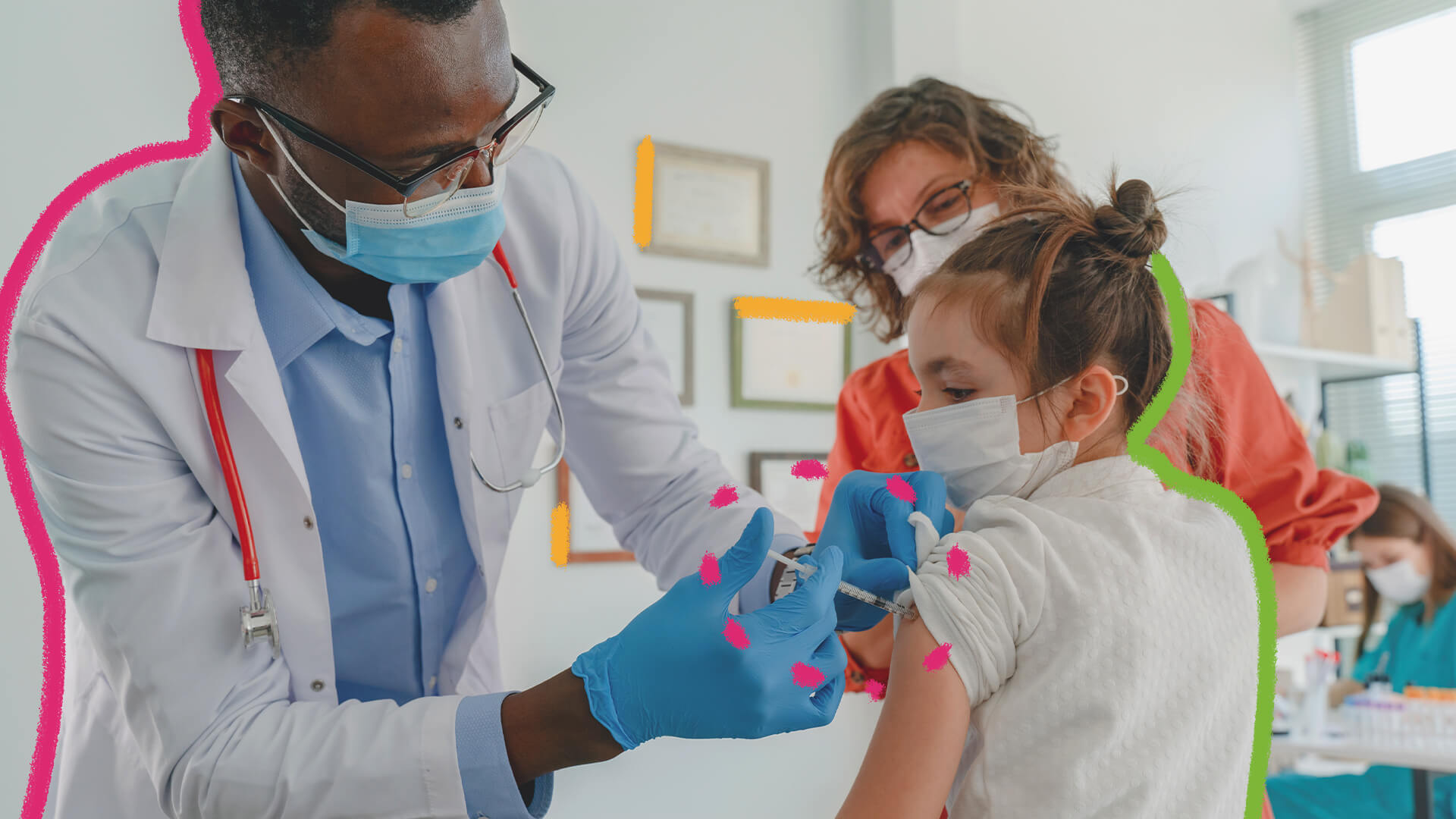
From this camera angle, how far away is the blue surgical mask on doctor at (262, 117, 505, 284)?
1.04m

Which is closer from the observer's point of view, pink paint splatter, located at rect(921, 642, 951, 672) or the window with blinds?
pink paint splatter, located at rect(921, 642, 951, 672)

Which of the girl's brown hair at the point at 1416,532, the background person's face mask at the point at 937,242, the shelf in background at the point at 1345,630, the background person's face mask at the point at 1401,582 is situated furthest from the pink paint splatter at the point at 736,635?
the shelf in background at the point at 1345,630

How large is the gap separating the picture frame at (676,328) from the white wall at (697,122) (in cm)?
4

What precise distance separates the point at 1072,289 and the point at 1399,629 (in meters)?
3.25

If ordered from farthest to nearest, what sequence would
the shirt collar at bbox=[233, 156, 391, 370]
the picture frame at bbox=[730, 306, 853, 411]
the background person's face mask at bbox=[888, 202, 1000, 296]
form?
the picture frame at bbox=[730, 306, 853, 411] < the background person's face mask at bbox=[888, 202, 1000, 296] < the shirt collar at bbox=[233, 156, 391, 370]

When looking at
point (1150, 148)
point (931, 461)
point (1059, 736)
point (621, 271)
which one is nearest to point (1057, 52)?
point (1150, 148)

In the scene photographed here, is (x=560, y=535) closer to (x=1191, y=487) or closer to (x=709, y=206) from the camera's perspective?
(x=709, y=206)

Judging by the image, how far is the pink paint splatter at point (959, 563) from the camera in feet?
2.95

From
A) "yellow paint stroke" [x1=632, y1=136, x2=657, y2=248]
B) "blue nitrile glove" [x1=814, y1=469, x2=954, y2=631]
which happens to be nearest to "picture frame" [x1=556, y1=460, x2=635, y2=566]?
"yellow paint stroke" [x1=632, y1=136, x2=657, y2=248]

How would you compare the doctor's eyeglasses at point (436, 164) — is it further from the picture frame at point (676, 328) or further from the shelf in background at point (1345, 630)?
the shelf in background at point (1345, 630)

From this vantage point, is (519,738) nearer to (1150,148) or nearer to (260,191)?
(260,191)

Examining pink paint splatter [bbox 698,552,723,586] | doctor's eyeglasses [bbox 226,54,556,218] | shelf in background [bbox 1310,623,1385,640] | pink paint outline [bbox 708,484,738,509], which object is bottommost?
shelf in background [bbox 1310,623,1385,640]

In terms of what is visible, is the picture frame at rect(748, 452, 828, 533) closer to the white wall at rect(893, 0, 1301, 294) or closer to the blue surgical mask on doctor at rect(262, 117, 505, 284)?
the white wall at rect(893, 0, 1301, 294)

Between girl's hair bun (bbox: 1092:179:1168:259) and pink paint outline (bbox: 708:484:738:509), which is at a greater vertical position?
girl's hair bun (bbox: 1092:179:1168:259)
